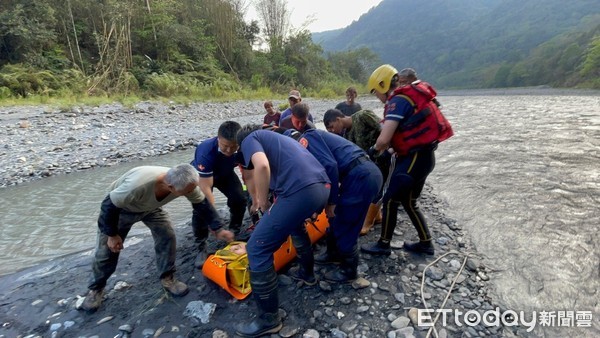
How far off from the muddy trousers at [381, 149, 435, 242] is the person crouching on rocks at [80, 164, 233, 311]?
1750 millimetres

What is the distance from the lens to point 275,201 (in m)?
2.78

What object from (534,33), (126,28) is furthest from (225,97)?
(534,33)

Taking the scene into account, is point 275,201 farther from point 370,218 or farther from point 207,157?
point 370,218

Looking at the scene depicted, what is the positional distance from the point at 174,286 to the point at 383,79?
323 cm

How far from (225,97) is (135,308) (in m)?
21.3

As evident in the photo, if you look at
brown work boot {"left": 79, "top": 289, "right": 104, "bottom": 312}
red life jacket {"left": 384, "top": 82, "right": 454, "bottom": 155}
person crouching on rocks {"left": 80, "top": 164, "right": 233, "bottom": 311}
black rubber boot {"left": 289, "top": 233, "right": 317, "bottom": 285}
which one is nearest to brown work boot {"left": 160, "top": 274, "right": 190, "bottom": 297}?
person crouching on rocks {"left": 80, "top": 164, "right": 233, "bottom": 311}

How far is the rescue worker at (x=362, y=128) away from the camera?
3982mm

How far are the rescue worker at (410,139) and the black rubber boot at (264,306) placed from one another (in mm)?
1603

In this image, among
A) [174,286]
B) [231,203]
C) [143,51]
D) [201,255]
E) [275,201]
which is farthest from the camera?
[143,51]

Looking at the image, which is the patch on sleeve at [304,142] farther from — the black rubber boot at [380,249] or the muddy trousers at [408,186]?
the black rubber boot at [380,249]

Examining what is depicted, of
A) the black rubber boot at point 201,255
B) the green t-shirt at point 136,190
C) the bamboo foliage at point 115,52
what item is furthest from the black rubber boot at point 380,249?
the bamboo foliage at point 115,52

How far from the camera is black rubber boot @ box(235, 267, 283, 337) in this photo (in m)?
2.74

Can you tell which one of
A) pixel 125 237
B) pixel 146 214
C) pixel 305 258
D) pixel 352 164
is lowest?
pixel 305 258

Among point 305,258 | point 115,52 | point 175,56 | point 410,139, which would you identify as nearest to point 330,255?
point 305,258
